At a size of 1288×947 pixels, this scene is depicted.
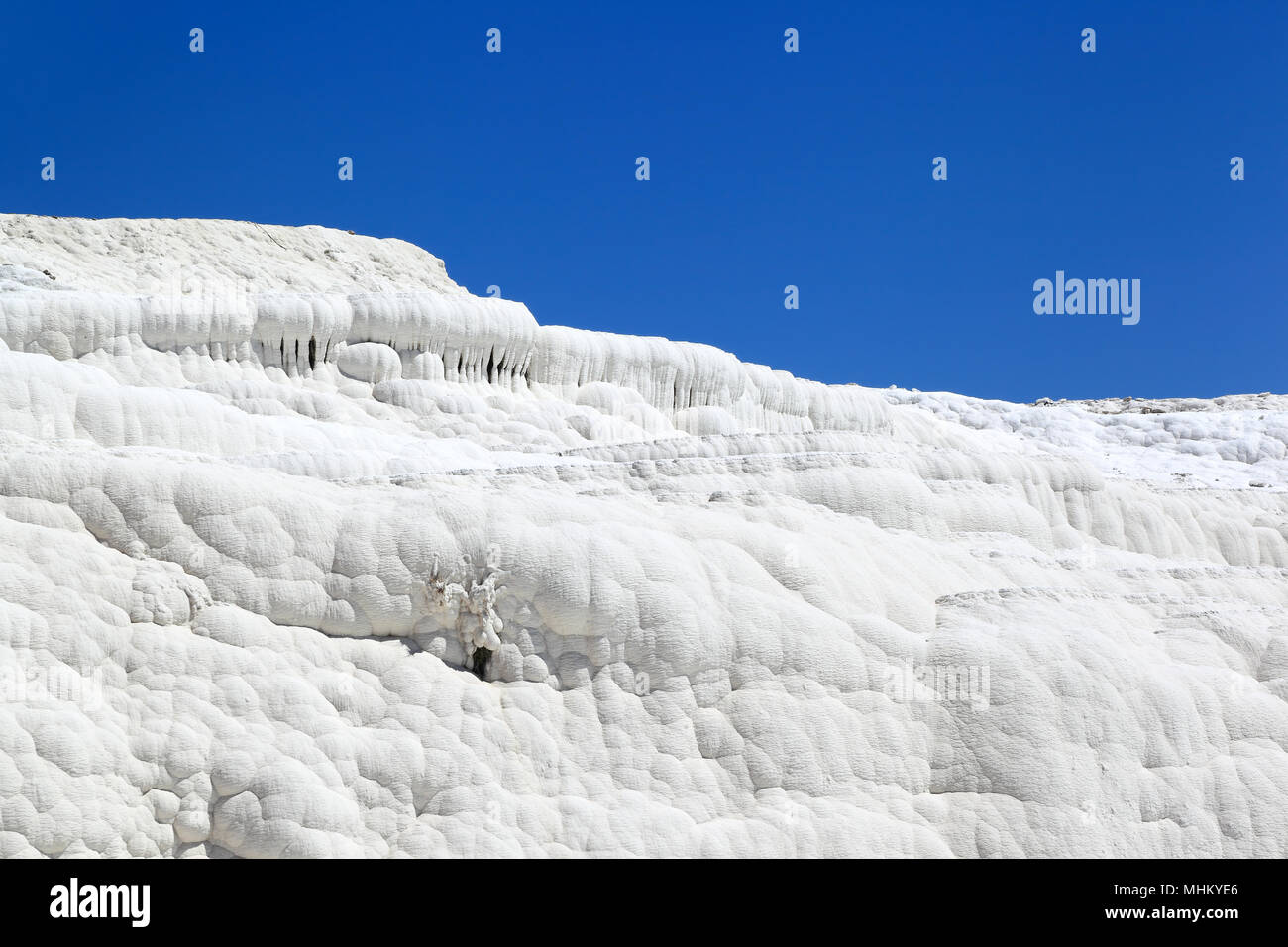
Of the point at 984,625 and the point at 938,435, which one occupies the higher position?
the point at 938,435

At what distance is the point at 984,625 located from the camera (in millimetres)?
6711

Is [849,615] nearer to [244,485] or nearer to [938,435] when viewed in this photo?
[244,485]
